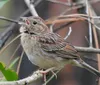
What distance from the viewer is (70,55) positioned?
12.5 feet

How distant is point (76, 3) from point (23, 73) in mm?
1204

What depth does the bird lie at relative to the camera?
360cm

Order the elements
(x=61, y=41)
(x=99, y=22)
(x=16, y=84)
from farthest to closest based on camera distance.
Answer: (x=99, y=22), (x=61, y=41), (x=16, y=84)

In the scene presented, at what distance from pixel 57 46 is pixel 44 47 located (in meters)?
0.17

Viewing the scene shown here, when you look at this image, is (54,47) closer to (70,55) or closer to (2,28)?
(70,55)

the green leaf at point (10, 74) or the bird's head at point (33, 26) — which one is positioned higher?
the bird's head at point (33, 26)

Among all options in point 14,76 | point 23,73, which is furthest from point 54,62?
point 23,73

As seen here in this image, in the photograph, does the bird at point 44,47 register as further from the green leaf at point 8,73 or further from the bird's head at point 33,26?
the green leaf at point 8,73

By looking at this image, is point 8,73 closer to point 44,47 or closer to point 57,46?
point 44,47

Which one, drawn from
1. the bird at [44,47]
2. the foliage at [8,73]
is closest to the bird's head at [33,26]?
the bird at [44,47]

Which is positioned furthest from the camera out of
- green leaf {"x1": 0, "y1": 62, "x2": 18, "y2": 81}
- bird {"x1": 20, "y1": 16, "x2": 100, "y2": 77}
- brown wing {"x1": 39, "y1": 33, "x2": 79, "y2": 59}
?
brown wing {"x1": 39, "y1": 33, "x2": 79, "y2": 59}

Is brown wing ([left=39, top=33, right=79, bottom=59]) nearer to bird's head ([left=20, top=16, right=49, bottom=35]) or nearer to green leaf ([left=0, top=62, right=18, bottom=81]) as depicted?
bird's head ([left=20, top=16, right=49, bottom=35])

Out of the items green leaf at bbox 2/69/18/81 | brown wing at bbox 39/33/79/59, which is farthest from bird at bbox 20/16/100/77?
green leaf at bbox 2/69/18/81

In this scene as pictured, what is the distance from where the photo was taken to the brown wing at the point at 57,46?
376cm
